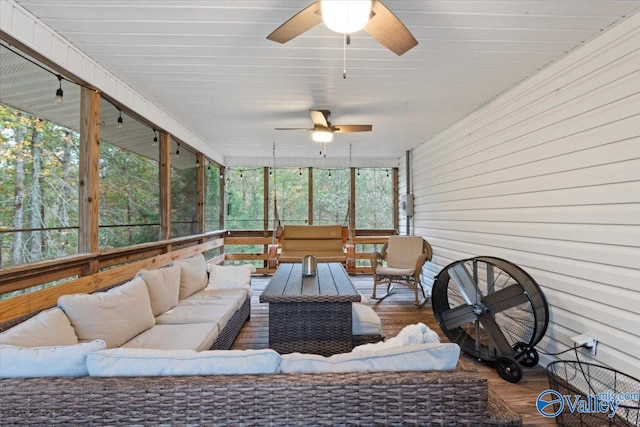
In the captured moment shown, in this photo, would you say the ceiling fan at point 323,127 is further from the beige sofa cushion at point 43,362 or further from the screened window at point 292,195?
the screened window at point 292,195

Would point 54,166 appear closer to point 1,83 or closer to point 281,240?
point 1,83

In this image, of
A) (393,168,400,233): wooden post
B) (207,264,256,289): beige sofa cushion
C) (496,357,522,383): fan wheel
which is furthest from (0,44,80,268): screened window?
(393,168,400,233): wooden post

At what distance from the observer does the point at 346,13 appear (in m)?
1.54

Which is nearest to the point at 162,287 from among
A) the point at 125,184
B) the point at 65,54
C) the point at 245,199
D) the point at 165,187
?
the point at 125,184

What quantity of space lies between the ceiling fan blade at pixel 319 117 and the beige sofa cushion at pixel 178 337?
7.57 ft

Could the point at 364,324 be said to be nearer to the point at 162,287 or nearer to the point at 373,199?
the point at 162,287

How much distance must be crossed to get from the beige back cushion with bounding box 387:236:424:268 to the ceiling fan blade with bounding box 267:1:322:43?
3.88 meters

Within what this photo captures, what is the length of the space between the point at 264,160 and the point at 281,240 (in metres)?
2.07

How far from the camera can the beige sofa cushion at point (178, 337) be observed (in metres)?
2.06

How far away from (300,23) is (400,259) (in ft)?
13.2

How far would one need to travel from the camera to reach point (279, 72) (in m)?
2.80

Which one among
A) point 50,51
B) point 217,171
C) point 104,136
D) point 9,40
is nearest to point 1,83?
point 9,40

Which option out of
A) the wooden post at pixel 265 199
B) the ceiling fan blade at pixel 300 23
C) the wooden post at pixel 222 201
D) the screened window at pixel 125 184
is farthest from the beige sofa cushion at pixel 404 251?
the ceiling fan blade at pixel 300 23

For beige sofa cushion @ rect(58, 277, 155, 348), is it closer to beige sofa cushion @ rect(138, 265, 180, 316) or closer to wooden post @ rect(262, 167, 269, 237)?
beige sofa cushion @ rect(138, 265, 180, 316)
